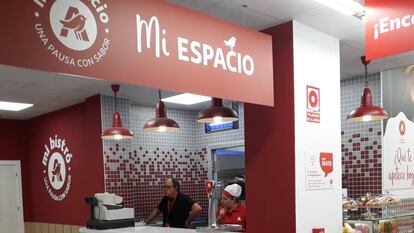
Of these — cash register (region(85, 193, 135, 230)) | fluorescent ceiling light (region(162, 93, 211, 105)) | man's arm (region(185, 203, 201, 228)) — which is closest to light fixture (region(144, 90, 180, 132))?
cash register (region(85, 193, 135, 230))

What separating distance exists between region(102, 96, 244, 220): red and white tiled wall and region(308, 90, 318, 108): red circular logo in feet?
12.5

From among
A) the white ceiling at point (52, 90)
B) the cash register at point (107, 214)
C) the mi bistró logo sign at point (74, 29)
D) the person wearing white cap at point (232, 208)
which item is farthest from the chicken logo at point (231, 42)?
the cash register at point (107, 214)

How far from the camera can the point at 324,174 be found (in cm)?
418

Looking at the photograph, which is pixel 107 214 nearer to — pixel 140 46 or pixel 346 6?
pixel 140 46

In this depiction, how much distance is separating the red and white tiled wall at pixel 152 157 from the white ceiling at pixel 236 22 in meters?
0.38

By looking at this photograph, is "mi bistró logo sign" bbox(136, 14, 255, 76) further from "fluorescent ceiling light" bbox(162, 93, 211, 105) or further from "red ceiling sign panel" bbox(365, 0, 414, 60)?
"fluorescent ceiling light" bbox(162, 93, 211, 105)

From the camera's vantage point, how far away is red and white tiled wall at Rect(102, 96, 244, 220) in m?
7.10

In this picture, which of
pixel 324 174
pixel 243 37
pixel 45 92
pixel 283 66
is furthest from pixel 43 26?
pixel 45 92

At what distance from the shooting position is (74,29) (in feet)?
7.29

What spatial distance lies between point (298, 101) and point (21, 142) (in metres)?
7.10

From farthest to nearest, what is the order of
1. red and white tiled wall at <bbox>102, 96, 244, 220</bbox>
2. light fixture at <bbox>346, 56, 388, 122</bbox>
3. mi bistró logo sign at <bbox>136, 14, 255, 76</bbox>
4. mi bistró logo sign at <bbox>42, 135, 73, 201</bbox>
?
1. mi bistró logo sign at <bbox>42, 135, 73, 201</bbox>
2. red and white tiled wall at <bbox>102, 96, 244, 220</bbox>
3. light fixture at <bbox>346, 56, 388, 122</bbox>
4. mi bistró logo sign at <bbox>136, 14, 255, 76</bbox>

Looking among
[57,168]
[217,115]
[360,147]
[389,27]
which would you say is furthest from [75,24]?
[57,168]

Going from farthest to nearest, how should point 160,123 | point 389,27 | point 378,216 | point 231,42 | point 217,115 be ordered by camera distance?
point 378,216
point 160,123
point 217,115
point 231,42
point 389,27

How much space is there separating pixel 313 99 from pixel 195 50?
177 centimetres
